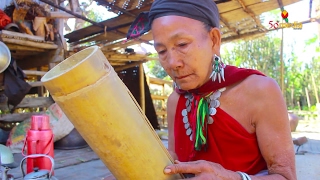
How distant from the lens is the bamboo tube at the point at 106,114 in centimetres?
78

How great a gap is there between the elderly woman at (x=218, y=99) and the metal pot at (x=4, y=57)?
3.61 metres

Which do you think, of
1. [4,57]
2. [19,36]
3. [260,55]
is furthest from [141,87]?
[260,55]

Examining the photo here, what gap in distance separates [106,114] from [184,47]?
51cm

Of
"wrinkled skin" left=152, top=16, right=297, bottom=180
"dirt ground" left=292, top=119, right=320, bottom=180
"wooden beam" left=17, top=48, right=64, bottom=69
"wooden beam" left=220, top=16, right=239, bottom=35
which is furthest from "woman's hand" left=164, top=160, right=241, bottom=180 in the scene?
"wooden beam" left=17, top=48, right=64, bottom=69

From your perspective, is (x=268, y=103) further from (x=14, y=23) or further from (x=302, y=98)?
(x=302, y=98)

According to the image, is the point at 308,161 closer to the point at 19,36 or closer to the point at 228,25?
the point at 228,25

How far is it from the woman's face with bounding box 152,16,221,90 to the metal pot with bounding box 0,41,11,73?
364 cm

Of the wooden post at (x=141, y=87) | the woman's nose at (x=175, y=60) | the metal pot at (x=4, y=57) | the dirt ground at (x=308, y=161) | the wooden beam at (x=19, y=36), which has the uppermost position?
the wooden beam at (x=19, y=36)

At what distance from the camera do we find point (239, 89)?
4.20 ft

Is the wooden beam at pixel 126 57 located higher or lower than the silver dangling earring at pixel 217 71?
higher

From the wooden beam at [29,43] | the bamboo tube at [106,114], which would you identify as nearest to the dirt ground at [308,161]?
the bamboo tube at [106,114]

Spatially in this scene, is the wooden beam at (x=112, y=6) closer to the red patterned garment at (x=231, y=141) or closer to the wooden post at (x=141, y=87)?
the wooden post at (x=141, y=87)

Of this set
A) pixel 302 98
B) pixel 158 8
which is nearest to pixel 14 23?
pixel 158 8

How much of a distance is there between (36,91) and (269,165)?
754 centimetres
